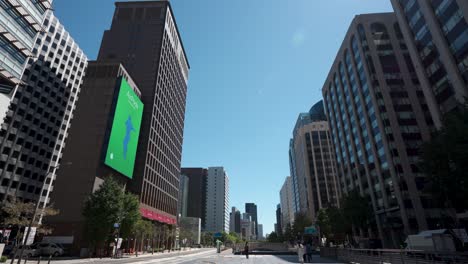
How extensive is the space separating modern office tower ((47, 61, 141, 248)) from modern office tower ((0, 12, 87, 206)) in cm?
1069

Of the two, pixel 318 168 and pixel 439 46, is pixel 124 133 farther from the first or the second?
pixel 318 168

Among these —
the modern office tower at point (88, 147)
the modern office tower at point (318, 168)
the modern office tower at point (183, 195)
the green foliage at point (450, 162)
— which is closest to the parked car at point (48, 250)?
the modern office tower at point (88, 147)

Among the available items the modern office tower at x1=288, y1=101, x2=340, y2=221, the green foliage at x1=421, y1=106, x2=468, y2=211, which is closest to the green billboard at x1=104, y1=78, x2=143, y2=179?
the green foliage at x1=421, y1=106, x2=468, y2=211

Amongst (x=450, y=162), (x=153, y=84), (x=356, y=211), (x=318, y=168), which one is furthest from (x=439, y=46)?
(x=318, y=168)

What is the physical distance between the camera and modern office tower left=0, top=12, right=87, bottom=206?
64.1 meters

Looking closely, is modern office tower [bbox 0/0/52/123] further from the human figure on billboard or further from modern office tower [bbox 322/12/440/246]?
modern office tower [bbox 322/12/440/246]

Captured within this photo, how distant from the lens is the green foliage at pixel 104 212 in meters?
37.7

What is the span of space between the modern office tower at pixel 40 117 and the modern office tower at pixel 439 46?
74637 millimetres

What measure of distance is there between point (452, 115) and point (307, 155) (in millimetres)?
108580

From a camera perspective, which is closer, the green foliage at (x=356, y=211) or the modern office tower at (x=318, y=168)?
the green foliage at (x=356, y=211)

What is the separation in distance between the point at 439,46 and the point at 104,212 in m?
53.4

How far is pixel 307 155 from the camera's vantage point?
5103 inches

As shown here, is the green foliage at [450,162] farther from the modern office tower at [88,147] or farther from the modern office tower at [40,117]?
the modern office tower at [40,117]

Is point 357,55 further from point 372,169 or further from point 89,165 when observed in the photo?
point 89,165
